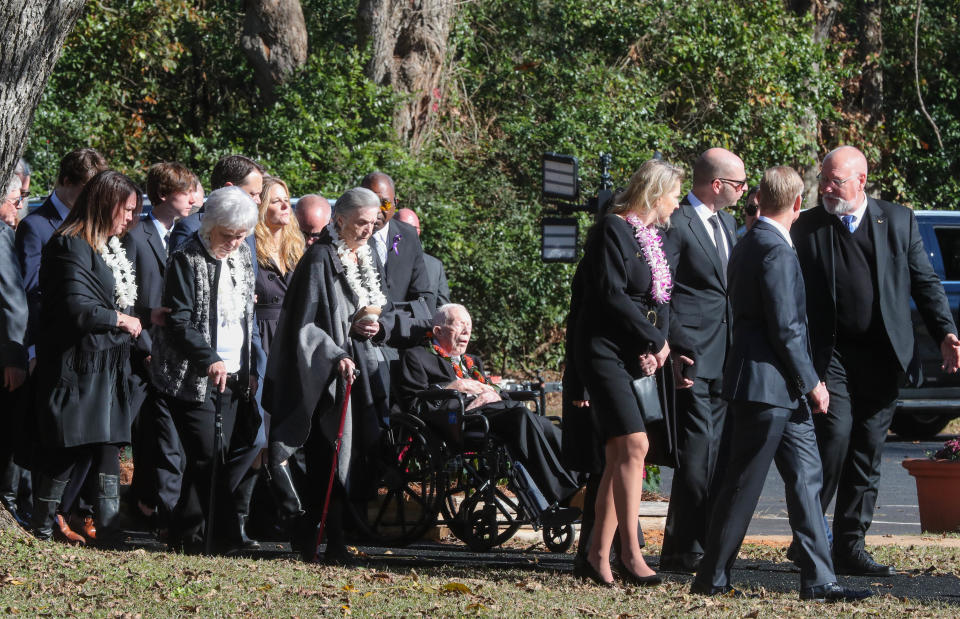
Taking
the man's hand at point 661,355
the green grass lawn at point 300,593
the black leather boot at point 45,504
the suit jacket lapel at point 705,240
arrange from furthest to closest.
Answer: the suit jacket lapel at point 705,240 < the black leather boot at point 45,504 < the man's hand at point 661,355 < the green grass lawn at point 300,593

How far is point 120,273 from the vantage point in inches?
280

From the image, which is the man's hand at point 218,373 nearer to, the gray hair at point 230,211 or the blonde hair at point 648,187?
the gray hair at point 230,211

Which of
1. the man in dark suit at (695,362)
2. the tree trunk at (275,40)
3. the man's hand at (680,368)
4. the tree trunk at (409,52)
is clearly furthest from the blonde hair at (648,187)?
the tree trunk at (275,40)

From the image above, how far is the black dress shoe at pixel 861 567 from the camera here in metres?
6.87

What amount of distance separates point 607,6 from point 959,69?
8.53 meters

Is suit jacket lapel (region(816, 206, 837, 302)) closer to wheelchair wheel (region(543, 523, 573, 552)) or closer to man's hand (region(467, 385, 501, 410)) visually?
wheelchair wheel (region(543, 523, 573, 552))

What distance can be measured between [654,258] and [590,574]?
1452 millimetres

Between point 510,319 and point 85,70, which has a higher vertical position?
point 85,70

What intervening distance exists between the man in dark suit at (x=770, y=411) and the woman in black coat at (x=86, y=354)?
2.95 m

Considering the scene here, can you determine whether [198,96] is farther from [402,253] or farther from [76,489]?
[76,489]

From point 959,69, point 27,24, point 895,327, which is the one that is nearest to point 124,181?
point 27,24

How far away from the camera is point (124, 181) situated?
6.90 m

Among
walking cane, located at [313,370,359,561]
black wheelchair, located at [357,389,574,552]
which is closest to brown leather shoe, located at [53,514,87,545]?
walking cane, located at [313,370,359,561]

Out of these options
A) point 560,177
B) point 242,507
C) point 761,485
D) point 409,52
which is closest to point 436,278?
point 242,507
